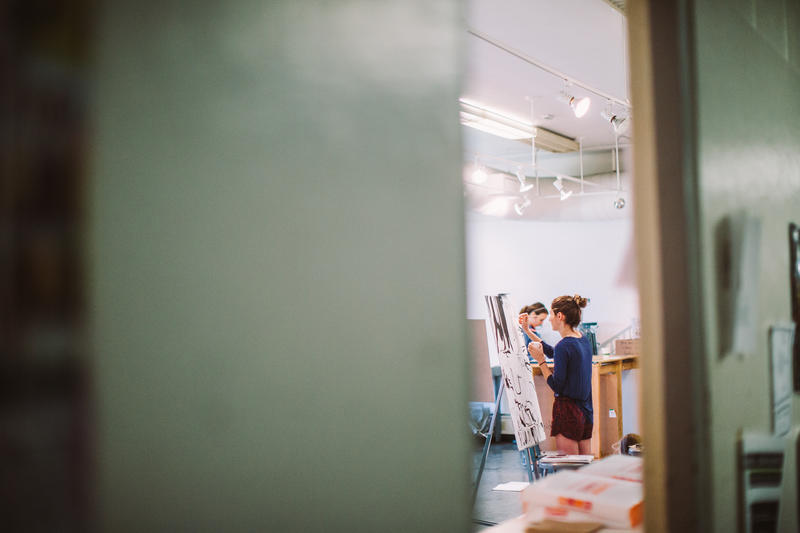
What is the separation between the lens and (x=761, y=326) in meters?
2.01

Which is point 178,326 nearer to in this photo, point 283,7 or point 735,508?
point 283,7

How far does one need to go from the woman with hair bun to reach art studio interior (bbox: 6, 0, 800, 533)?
11.3ft

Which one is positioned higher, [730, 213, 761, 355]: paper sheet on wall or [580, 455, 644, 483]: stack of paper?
[730, 213, 761, 355]: paper sheet on wall

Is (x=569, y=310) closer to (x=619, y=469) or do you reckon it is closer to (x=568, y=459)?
(x=568, y=459)

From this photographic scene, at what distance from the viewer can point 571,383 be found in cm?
520

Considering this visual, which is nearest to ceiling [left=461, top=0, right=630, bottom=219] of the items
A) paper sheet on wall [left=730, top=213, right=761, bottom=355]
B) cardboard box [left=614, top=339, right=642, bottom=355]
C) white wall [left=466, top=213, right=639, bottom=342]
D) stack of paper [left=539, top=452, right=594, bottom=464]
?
white wall [left=466, top=213, right=639, bottom=342]

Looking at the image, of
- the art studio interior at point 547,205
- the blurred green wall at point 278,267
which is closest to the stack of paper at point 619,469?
the art studio interior at point 547,205

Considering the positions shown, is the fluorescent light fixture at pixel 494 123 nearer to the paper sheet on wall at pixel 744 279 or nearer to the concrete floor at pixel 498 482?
the concrete floor at pixel 498 482

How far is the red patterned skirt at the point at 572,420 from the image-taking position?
17.3ft

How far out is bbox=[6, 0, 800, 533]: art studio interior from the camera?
52 centimetres

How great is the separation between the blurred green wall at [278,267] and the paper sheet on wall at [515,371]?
4.45 m

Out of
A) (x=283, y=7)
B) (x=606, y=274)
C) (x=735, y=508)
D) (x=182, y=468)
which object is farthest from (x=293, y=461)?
(x=606, y=274)

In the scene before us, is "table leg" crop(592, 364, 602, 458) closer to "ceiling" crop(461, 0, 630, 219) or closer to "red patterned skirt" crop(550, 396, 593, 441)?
"red patterned skirt" crop(550, 396, 593, 441)

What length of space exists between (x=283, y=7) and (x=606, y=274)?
9.84 m
